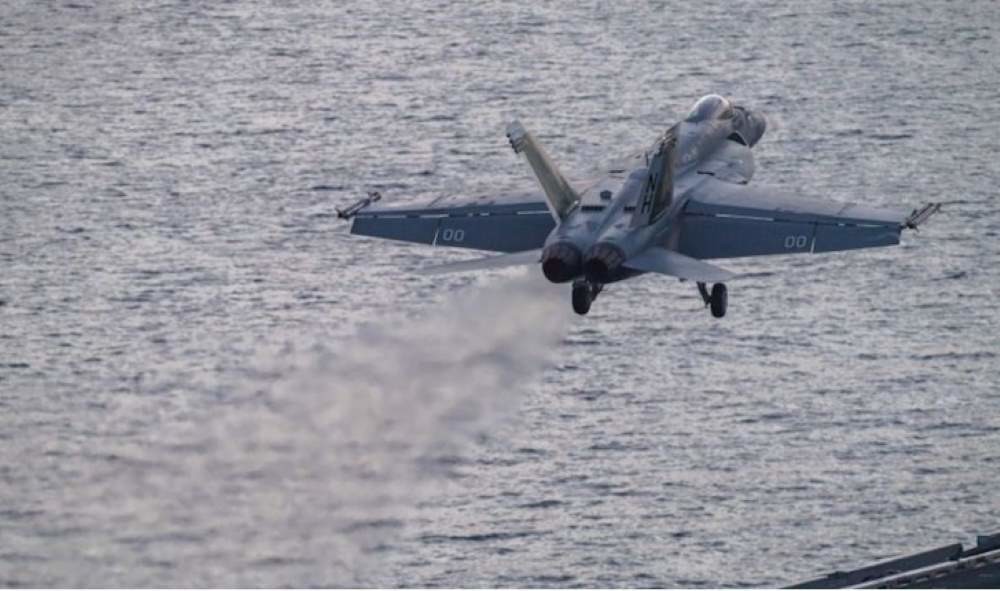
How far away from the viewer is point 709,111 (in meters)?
166

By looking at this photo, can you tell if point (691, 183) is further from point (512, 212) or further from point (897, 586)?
point (897, 586)

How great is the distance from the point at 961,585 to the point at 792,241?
2085cm

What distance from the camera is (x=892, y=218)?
146750 millimetres

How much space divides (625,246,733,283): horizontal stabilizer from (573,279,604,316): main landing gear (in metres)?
2.17

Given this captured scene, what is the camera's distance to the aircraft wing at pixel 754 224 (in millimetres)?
150625

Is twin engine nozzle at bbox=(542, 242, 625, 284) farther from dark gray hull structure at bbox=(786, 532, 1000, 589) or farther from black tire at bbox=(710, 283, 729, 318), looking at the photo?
dark gray hull structure at bbox=(786, 532, 1000, 589)

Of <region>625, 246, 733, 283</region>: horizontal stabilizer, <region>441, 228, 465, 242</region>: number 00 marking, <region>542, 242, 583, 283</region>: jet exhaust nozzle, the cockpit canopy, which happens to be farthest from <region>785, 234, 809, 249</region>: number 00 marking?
<region>441, 228, 465, 242</region>: number 00 marking

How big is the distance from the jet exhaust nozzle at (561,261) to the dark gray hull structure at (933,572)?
88.3 ft

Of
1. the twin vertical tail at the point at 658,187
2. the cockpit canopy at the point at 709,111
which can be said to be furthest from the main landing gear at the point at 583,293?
the cockpit canopy at the point at 709,111

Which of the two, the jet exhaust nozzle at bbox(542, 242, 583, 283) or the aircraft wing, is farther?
the aircraft wing

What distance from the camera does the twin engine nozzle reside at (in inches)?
5561

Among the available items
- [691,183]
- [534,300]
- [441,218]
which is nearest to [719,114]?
[691,183]

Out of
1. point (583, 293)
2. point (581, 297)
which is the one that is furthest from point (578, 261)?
point (581, 297)

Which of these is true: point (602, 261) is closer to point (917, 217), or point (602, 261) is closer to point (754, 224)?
point (754, 224)
